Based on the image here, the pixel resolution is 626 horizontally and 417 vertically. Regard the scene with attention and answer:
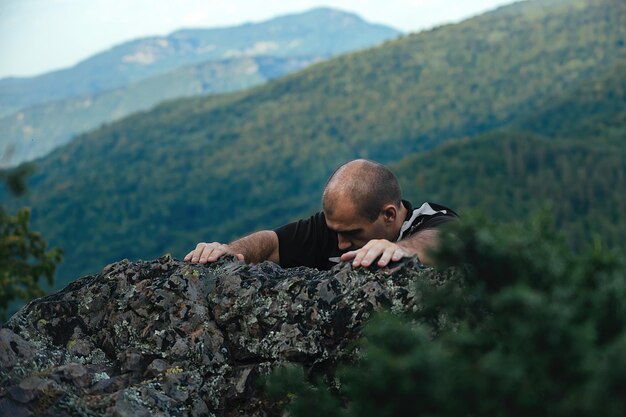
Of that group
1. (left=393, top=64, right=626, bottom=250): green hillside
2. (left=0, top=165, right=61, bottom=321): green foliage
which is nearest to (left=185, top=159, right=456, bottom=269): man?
(left=0, top=165, right=61, bottom=321): green foliage

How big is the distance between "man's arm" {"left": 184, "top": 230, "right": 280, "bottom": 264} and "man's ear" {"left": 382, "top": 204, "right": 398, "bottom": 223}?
0.87 meters

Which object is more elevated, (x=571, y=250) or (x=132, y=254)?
(x=571, y=250)

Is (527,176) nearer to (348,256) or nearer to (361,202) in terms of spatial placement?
(361,202)

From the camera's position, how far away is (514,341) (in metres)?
2.57

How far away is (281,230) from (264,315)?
1.21m

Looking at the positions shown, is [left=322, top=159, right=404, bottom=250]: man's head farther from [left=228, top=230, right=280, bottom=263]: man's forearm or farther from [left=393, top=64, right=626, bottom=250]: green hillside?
[left=393, top=64, right=626, bottom=250]: green hillside

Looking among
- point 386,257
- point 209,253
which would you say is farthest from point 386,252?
point 209,253

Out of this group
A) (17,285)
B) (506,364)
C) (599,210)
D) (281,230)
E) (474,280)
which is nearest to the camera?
(506,364)

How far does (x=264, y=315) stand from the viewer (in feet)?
15.4

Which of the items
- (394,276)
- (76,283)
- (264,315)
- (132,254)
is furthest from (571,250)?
(132,254)

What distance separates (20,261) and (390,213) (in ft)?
106

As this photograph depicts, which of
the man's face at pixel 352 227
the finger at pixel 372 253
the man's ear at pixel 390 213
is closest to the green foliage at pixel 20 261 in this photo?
the man's face at pixel 352 227

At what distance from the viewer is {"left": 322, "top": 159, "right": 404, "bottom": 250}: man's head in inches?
199

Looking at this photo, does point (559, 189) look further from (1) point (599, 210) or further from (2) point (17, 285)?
(2) point (17, 285)
